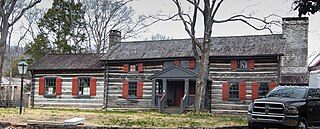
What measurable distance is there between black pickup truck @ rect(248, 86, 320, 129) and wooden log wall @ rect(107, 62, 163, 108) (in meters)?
15.5

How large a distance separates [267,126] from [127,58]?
1765 cm

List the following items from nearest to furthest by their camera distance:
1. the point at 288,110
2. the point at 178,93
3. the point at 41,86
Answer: the point at 288,110 → the point at 178,93 → the point at 41,86

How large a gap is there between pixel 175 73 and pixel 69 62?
370 inches

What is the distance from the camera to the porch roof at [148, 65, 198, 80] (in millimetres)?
27533

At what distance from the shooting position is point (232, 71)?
1093 inches

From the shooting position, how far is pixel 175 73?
28.0 metres

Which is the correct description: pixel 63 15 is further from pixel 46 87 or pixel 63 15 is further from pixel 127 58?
pixel 127 58

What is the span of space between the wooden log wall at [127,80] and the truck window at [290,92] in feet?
49.1

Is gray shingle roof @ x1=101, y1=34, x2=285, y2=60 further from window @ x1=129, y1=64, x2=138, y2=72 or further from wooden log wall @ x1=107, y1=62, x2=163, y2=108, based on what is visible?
wooden log wall @ x1=107, y1=62, x2=163, y2=108

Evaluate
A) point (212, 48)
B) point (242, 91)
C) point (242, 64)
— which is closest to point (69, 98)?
point (212, 48)

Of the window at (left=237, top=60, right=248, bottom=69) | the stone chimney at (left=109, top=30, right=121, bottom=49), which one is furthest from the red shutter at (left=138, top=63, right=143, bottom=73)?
the window at (left=237, top=60, right=248, bottom=69)

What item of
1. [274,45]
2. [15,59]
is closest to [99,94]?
[274,45]

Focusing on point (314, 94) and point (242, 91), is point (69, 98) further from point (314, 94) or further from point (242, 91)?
point (314, 94)

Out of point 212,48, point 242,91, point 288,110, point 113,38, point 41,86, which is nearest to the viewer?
point 288,110
